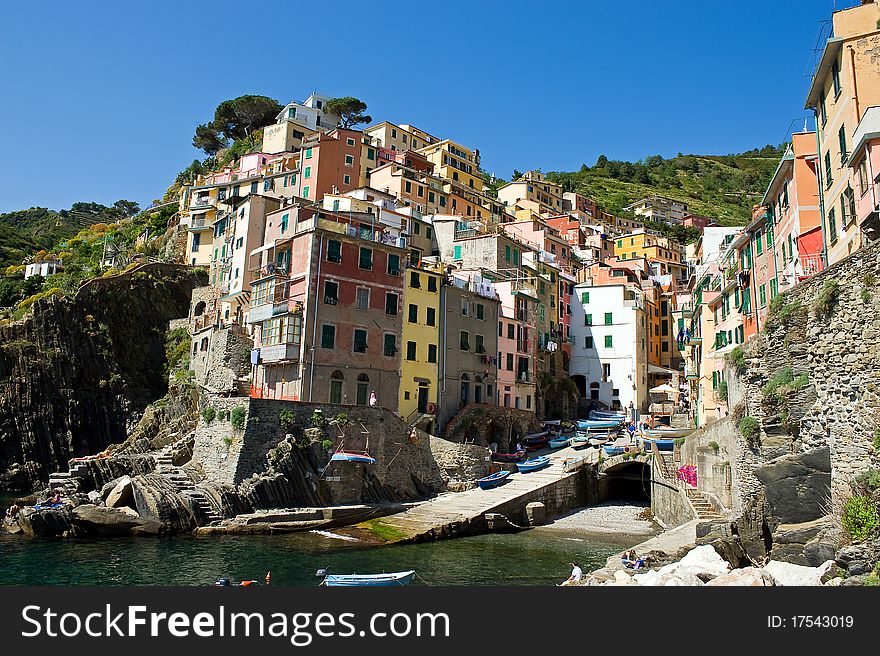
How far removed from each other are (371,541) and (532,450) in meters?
24.5

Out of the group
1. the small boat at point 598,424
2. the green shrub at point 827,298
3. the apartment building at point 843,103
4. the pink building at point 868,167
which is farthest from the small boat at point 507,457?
the green shrub at point 827,298

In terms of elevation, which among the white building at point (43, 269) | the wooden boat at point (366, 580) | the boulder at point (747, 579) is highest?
the white building at point (43, 269)

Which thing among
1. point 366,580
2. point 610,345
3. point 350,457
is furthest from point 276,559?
point 610,345

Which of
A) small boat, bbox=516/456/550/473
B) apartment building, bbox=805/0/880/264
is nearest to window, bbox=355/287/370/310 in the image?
small boat, bbox=516/456/550/473

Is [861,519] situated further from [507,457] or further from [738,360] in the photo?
[507,457]

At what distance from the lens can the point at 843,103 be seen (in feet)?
81.8

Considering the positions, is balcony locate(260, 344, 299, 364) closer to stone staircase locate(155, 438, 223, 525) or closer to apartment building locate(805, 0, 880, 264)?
stone staircase locate(155, 438, 223, 525)

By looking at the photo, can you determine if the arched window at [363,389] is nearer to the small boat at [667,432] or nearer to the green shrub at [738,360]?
the small boat at [667,432]

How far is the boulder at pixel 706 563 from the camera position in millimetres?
16856

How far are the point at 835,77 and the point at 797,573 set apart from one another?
20.4 meters

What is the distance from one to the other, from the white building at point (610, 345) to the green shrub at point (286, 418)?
3789cm

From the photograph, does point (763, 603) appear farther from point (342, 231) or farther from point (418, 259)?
point (418, 259)

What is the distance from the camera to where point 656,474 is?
142 feet

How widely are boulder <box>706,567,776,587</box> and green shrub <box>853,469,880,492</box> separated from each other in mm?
3102
